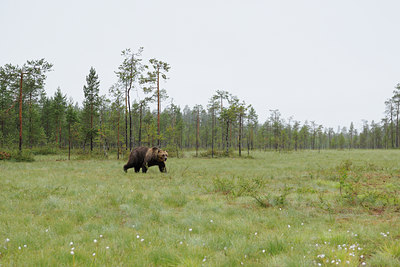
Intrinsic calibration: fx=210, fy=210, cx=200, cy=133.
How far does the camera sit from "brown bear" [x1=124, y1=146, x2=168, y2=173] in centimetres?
1533

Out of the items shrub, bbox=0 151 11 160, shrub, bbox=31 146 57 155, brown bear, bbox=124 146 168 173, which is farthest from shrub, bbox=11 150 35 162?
brown bear, bbox=124 146 168 173

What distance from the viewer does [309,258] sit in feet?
10.6

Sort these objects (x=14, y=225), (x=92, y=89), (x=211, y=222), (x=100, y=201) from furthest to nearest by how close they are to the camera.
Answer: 1. (x=92, y=89)
2. (x=100, y=201)
3. (x=211, y=222)
4. (x=14, y=225)

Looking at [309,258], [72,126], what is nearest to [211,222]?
[309,258]

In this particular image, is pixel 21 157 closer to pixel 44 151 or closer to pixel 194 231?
pixel 44 151

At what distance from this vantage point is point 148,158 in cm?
1548

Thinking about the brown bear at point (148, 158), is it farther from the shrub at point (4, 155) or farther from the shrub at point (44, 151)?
the shrub at point (44, 151)

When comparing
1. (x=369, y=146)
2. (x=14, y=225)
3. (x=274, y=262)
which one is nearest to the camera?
(x=274, y=262)

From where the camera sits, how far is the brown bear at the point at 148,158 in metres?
15.3

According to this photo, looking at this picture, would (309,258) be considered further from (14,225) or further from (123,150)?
(123,150)

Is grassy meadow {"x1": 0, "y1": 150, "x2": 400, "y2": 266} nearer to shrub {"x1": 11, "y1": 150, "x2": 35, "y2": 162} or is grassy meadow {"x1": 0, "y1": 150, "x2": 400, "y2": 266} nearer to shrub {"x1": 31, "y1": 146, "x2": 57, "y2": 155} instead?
shrub {"x1": 11, "y1": 150, "x2": 35, "y2": 162}

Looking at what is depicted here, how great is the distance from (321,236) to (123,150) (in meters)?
30.7

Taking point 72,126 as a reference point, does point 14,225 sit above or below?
below

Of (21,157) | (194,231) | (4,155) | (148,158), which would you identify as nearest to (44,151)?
(4,155)
